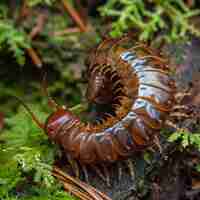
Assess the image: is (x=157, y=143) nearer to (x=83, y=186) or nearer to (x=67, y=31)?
(x=83, y=186)

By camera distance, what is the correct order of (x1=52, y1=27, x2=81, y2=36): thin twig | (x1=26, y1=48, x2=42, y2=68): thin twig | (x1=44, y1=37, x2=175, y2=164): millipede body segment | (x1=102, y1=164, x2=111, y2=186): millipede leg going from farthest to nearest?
(x1=52, y1=27, x2=81, y2=36): thin twig, (x1=26, y1=48, x2=42, y2=68): thin twig, (x1=102, y1=164, x2=111, y2=186): millipede leg, (x1=44, y1=37, x2=175, y2=164): millipede body segment

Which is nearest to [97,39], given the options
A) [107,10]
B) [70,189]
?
[107,10]

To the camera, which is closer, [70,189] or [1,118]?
[70,189]

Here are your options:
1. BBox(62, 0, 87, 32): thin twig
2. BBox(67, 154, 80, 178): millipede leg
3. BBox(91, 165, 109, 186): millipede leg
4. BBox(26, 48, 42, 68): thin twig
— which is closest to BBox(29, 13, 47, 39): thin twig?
BBox(26, 48, 42, 68): thin twig

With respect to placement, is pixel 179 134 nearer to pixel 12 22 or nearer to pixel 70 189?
pixel 70 189

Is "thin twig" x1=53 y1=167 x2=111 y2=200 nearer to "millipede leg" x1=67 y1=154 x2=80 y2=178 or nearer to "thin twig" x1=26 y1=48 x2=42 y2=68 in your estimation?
"millipede leg" x1=67 y1=154 x2=80 y2=178

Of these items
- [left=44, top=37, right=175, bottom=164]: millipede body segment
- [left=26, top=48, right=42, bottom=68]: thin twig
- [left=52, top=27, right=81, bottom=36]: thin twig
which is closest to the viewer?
[left=44, top=37, right=175, bottom=164]: millipede body segment

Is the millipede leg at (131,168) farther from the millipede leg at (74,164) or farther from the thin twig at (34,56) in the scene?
the thin twig at (34,56)

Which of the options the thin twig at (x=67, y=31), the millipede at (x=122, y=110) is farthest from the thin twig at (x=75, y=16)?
the millipede at (x=122, y=110)

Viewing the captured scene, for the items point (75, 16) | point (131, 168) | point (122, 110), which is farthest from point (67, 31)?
point (131, 168)
